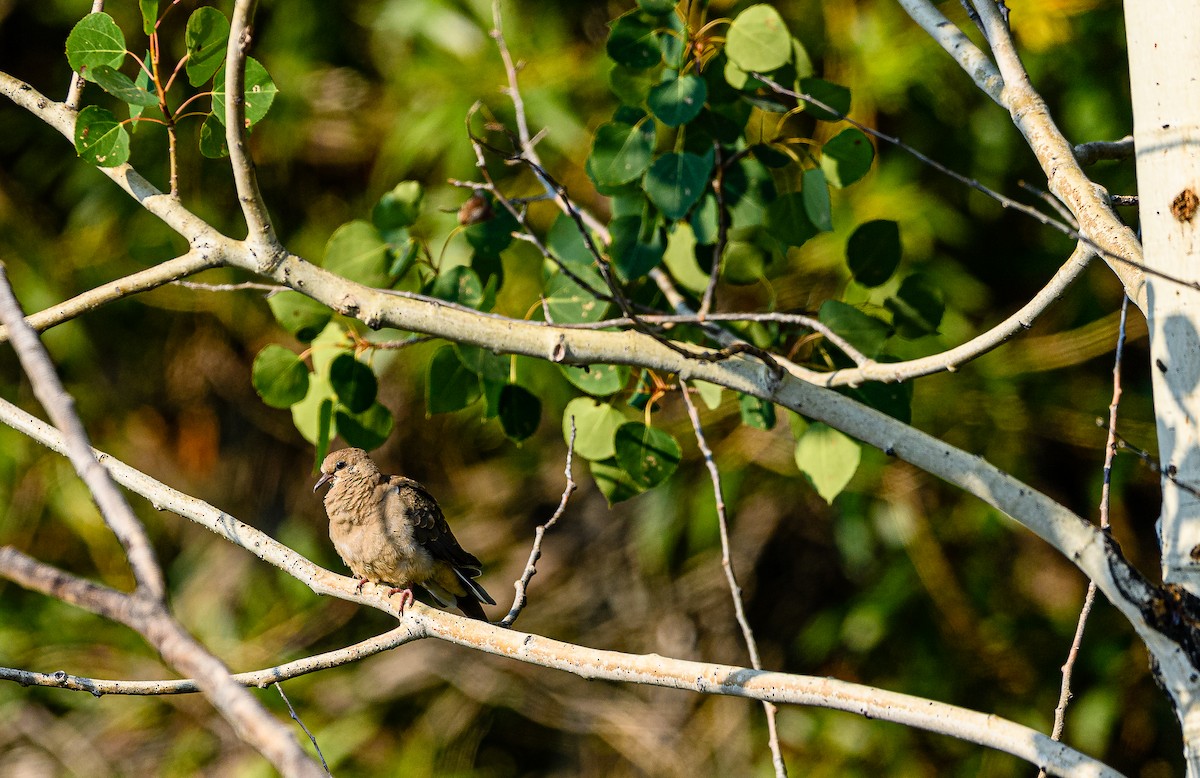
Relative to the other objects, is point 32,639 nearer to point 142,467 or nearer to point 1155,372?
point 142,467

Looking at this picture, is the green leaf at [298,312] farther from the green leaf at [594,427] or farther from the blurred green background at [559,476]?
the blurred green background at [559,476]

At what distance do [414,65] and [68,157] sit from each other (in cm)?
199

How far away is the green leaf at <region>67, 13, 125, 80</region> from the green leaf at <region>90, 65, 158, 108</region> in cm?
4

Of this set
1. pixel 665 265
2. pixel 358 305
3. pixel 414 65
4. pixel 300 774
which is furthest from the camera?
pixel 414 65

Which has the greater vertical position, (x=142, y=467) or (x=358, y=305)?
(x=142, y=467)

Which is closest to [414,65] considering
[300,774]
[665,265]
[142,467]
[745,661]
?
[142,467]

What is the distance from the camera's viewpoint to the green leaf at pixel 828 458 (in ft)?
8.21

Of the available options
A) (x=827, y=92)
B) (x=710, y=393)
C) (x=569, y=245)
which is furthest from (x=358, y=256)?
(x=827, y=92)

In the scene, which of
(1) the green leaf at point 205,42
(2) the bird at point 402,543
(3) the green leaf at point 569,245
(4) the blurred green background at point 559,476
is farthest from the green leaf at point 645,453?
(4) the blurred green background at point 559,476

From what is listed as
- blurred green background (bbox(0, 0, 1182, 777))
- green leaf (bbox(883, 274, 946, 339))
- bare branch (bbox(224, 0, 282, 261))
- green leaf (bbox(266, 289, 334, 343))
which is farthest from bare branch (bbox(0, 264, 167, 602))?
blurred green background (bbox(0, 0, 1182, 777))

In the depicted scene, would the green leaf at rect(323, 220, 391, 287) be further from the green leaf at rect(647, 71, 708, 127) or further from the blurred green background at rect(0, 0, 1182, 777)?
Answer: the blurred green background at rect(0, 0, 1182, 777)

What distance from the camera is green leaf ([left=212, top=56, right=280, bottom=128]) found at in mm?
2166

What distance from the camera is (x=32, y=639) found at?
5.71 m

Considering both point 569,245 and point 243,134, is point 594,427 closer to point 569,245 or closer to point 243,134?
point 569,245
